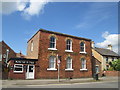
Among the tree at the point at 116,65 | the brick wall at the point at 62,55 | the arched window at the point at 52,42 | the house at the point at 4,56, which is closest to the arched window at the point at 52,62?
the brick wall at the point at 62,55

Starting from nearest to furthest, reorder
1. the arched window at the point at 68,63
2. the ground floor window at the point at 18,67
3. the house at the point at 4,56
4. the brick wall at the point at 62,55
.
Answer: the ground floor window at the point at 18,67 → the house at the point at 4,56 → the brick wall at the point at 62,55 → the arched window at the point at 68,63

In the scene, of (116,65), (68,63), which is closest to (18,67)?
(68,63)

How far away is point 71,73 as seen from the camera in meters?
24.8

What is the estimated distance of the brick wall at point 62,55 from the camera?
22219mm

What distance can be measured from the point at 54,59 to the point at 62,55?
1703 mm

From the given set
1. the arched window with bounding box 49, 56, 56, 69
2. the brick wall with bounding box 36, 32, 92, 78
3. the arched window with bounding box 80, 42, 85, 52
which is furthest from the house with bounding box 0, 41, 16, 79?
the arched window with bounding box 80, 42, 85, 52

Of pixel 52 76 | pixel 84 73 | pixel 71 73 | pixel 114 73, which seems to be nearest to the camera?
pixel 52 76

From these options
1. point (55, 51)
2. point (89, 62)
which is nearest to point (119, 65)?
point (89, 62)

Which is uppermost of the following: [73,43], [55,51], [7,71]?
[73,43]

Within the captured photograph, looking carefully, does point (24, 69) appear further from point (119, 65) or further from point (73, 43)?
point (119, 65)

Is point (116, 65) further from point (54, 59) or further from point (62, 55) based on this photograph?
point (54, 59)

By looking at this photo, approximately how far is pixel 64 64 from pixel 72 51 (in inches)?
117

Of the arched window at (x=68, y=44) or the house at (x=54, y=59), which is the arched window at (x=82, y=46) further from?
the arched window at (x=68, y=44)

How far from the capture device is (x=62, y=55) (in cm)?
2442
